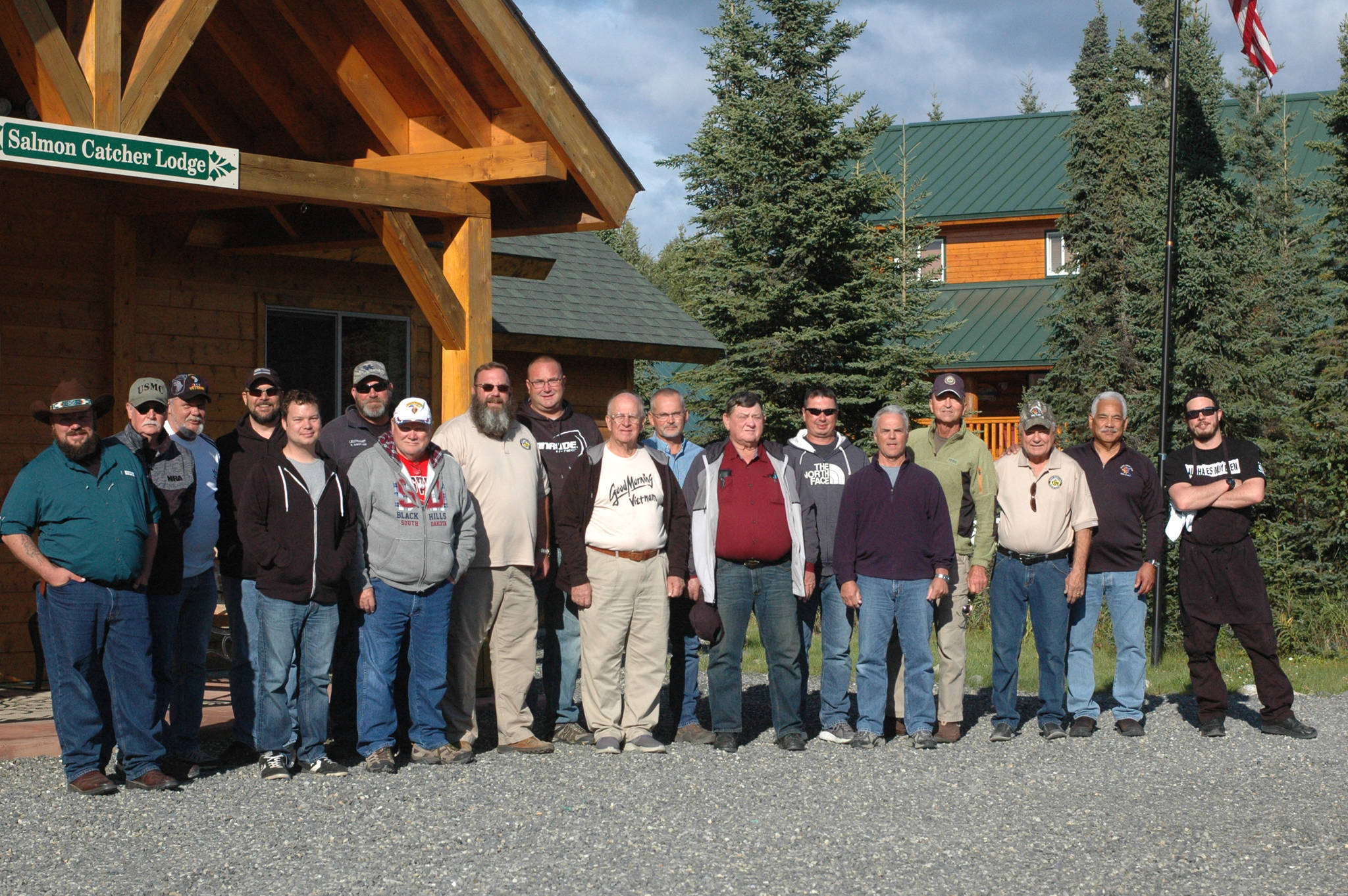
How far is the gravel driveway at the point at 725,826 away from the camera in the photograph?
5023mm

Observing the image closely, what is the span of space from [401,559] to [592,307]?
338 inches

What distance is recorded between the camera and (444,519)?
270 inches

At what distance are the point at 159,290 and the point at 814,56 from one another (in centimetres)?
1109

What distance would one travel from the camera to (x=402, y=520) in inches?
267

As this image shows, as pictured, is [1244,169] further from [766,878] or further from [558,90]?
[766,878]

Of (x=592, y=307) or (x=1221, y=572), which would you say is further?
(x=592, y=307)

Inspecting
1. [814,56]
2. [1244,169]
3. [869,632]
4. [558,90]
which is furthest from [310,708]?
[1244,169]

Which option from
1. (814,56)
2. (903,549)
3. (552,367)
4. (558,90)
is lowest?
(903,549)

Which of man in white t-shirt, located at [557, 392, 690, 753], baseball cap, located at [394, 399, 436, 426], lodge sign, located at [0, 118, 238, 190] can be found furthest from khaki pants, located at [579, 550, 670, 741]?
lodge sign, located at [0, 118, 238, 190]

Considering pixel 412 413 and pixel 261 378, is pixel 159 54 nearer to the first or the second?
pixel 261 378

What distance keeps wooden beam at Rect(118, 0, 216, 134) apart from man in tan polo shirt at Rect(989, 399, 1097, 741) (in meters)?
5.14

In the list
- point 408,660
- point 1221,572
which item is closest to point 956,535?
point 1221,572

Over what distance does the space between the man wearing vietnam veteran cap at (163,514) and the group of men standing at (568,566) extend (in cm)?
1

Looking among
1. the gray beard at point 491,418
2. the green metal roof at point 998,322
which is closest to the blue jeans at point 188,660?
the gray beard at point 491,418
